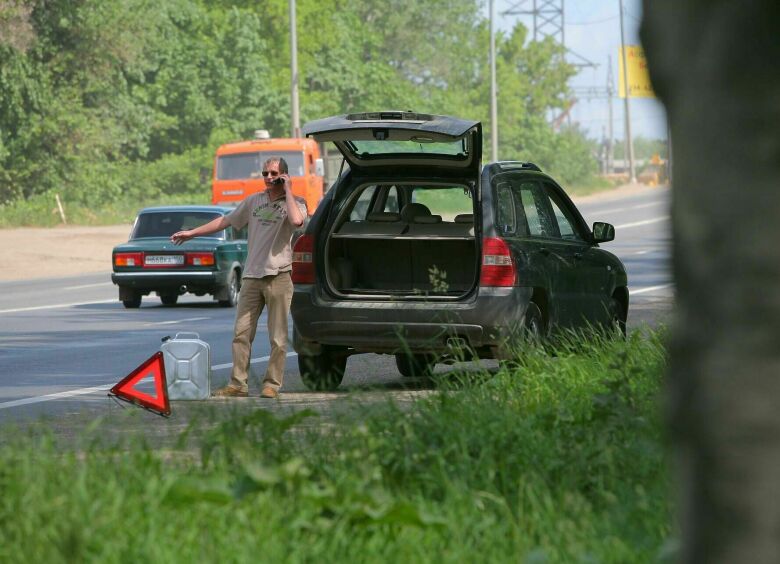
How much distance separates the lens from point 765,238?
384 centimetres

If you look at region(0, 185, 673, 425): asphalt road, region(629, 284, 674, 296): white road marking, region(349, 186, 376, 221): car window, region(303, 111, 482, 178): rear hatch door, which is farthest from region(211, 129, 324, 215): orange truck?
region(303, 111, 482, 178): rear hatch door

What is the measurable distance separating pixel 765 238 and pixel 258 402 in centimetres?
787

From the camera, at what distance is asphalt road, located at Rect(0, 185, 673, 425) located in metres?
13.0

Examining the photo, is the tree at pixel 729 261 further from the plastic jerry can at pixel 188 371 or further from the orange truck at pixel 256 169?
the orange truck at pixel 256 169

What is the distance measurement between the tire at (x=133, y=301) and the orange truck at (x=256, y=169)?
45.6ft

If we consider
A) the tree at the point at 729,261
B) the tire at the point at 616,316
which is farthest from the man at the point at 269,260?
the tree at the point at 729,261

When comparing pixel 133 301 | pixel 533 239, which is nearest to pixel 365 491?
pixel 533 239

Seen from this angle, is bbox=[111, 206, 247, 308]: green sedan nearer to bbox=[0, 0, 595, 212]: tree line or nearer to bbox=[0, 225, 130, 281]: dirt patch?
bbox=[0, 225, 130, 281]: dirt patch

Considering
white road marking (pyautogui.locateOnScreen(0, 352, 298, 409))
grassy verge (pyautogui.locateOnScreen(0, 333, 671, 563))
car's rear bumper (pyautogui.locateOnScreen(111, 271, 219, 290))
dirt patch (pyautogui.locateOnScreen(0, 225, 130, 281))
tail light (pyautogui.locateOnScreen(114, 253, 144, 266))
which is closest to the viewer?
grassy verge (pyautogui.locateOnScreen(0, 333, 671, 563))

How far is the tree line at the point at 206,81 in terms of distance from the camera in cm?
5762

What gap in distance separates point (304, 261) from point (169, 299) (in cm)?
1325

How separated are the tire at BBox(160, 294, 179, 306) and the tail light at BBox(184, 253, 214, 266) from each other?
3.98ft

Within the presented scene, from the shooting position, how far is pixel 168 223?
25.7 m

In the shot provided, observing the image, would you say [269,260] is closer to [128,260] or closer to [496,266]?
[496,266]
